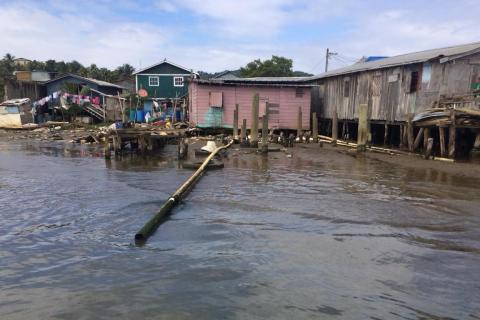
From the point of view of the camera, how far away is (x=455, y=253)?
23.0ft

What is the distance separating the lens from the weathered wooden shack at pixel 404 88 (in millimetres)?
17984

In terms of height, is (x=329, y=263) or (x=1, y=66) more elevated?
(x=1, y=66)

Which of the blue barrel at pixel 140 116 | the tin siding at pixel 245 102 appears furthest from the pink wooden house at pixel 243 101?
the blue barrel at pixel 140 116

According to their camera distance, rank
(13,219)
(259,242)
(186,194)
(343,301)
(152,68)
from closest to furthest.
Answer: (343,301)
(259,242)
(13,219)
(186,194)
(152,68)

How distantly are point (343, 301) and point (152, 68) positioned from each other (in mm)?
37795

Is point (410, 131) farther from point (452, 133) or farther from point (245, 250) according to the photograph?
point (245, 250)

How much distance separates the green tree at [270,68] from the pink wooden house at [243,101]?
27.4 m

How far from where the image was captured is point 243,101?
27344 millimetres

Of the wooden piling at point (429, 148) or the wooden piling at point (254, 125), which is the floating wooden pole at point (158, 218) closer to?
the wooden piling at point (254, 125)

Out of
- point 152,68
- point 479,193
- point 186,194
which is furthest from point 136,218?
point 152,68

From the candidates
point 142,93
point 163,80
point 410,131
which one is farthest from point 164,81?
point 410,131

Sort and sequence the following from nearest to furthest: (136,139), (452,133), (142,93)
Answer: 1. (452,133)
2. (136,139)
3. (142,93)

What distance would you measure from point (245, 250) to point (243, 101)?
20887 millimetres

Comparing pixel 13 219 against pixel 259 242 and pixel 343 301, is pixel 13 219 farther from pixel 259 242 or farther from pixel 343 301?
pixel 343 301
